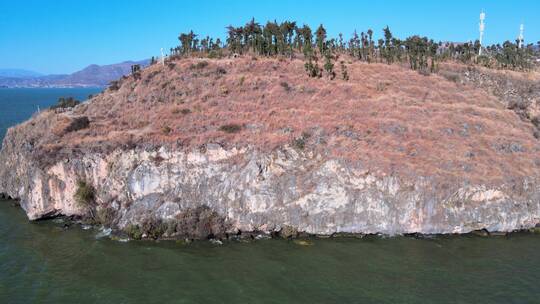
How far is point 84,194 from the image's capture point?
47750 millimetres

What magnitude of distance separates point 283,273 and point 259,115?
2575 cm

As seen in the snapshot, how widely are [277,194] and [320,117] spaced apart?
1491cm

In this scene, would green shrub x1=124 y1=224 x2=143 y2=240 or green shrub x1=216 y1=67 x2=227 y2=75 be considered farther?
green shrub x1=216 y1=67 x2=227 y2=75

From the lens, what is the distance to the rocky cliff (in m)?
45.2

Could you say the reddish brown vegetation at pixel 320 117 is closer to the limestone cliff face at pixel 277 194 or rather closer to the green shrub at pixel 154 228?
the limestone cliff face at pixel 277 194

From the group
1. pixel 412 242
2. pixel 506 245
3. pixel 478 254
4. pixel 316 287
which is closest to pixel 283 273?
pixel 316 287

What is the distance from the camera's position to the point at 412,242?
42.7 metres

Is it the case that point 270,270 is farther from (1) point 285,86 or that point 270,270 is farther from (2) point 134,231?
(1) point 285,86

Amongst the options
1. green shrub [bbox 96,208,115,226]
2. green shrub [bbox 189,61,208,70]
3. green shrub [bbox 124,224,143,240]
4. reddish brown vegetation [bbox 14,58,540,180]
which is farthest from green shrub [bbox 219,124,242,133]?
green shrub [bbox 189,61,208,70]

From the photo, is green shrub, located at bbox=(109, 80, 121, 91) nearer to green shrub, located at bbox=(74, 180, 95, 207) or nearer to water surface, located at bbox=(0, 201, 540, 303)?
green shrub, located at bbox=(74, 180, 95, 207)

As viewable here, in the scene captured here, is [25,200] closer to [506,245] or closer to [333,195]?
[333,195]

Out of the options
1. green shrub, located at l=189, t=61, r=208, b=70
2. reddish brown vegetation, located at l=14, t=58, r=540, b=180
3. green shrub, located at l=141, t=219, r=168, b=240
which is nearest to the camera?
green shrub, located at l=141, t=219, r=168, b=240

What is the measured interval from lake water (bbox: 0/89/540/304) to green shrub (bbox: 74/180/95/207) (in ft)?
12.9

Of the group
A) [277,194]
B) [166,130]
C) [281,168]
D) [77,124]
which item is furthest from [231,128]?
[77,124]
